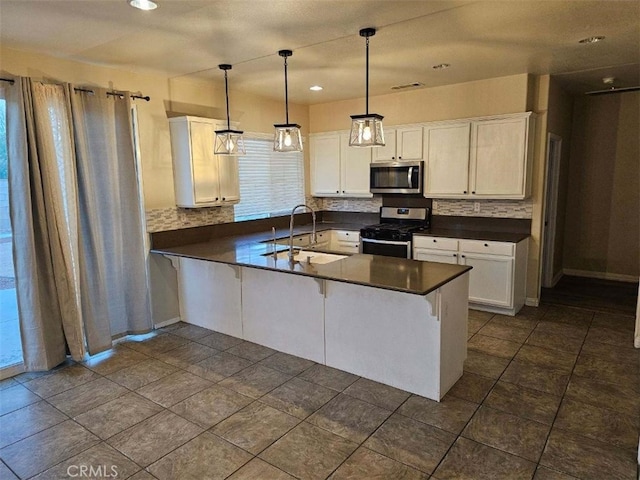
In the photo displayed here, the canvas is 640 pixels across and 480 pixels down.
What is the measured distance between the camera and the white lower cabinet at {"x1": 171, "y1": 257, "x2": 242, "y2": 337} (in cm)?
406

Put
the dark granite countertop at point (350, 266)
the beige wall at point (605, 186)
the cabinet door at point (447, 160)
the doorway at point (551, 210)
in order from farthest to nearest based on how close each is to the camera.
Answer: the beige wall at point (605, 186), the doorway at point (551, 210), the cabinet door at point (447, 160), the dark granite countertop at point (350, 266)

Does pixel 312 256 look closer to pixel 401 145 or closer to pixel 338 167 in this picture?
pixel 401 145

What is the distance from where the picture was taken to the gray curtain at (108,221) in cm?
362

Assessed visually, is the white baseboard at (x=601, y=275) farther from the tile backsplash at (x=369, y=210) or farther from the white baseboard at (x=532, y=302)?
the tile backsplash at (x=369, y=210)

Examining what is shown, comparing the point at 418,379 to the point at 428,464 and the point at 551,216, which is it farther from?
the point at 551,216

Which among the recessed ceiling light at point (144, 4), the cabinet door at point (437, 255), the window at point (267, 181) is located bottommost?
the cabinet door at point (437, 255)

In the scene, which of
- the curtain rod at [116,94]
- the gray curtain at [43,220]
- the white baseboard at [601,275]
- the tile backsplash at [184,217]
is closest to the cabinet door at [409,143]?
the tile backsplash at [184,217]

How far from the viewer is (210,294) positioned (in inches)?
168

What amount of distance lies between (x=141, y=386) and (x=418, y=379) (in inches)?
80.9

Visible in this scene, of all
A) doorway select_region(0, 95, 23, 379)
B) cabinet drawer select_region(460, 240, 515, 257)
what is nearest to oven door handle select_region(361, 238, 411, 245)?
cabinet drawer select_region(460, 240, 515, 257)

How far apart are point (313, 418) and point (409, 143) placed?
11.9 feet

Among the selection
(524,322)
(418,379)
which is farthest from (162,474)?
(524,322)

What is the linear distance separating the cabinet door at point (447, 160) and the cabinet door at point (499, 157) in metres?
0.10

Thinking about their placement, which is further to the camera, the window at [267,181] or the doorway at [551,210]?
the doorway at [551,210]
